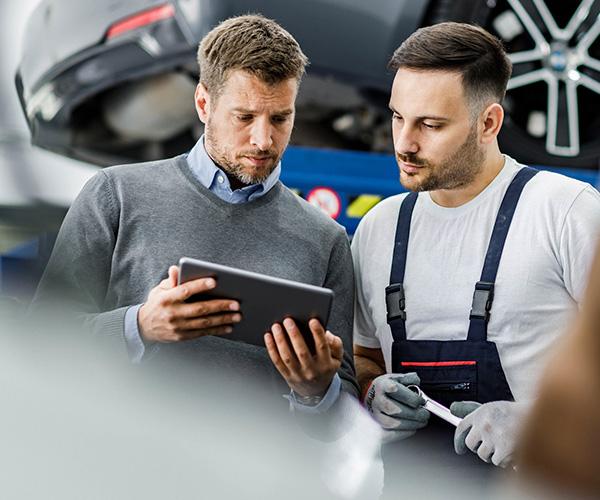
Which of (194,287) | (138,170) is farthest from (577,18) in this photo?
(194,287)

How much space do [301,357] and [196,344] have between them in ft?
0.73

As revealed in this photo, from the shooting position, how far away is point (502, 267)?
157cm

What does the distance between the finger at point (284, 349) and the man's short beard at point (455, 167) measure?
359 millimetres

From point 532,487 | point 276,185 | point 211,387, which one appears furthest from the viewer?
point 276,185

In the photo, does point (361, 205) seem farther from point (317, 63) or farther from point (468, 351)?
point (468, 351)

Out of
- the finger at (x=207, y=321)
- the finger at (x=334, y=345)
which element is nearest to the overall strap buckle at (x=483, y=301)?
A: the finger at (x=334, y=345)

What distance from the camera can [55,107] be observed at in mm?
2684

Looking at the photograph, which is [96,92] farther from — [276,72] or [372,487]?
[372,487]

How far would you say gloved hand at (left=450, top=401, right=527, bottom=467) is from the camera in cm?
142

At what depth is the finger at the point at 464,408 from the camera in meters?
1.51

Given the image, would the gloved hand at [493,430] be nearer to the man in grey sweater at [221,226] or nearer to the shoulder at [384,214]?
the man in grey sweater at [221,226]

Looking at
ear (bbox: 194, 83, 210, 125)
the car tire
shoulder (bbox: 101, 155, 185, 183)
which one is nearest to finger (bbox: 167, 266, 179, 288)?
shoulder (bbox: 101, 155, 185, 183)

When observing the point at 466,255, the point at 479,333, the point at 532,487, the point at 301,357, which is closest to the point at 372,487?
the point at 301,357

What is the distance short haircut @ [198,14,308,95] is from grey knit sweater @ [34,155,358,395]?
178 mm
